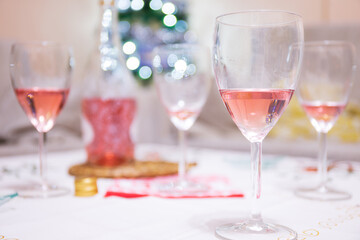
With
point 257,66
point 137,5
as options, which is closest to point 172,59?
point 257,66

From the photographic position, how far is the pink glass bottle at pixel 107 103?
0.87 metres

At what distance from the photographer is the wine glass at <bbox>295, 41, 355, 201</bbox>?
67 cm

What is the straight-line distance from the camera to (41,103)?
0.68 metres

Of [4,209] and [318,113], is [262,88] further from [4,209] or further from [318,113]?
[4,209]

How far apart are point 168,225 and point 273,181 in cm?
35

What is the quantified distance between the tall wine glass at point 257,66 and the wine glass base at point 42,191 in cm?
31

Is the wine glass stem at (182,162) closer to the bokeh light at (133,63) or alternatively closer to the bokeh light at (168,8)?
the bokeh light at (133,63)

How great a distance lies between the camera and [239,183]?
0.73m

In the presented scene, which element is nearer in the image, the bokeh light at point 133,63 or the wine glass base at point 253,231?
the wine glass base at point 253,231

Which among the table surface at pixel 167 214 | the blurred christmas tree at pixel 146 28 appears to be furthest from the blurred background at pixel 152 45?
the table surface at pixel 167 214

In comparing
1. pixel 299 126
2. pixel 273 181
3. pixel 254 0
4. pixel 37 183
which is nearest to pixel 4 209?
pixel 37 183

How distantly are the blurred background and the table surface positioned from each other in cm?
36

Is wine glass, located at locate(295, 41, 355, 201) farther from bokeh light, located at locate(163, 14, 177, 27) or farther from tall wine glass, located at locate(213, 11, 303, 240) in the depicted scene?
bokeh light, located at locate(163, 14, 177, 27)

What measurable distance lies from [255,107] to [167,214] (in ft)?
0.62
